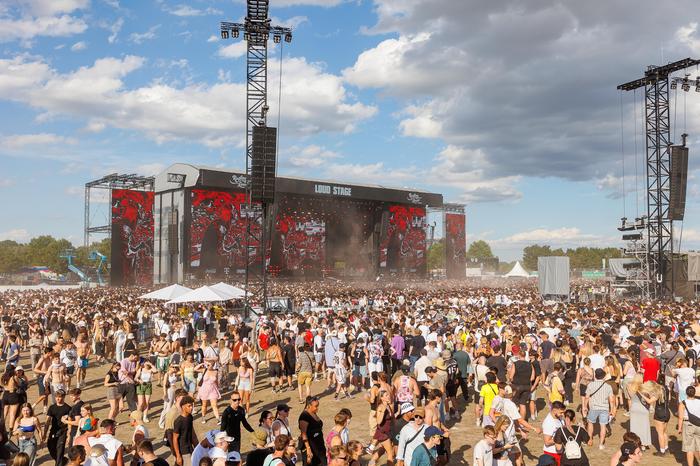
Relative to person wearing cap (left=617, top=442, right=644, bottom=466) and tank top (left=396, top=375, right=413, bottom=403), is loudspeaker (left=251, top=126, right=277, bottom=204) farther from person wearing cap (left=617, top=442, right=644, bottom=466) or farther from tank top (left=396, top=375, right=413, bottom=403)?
person wearing cap (left=617, top=442, right=644, bottom=466)

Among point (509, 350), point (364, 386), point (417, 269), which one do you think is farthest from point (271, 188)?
point (417, 269)

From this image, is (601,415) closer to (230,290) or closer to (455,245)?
(230,290)

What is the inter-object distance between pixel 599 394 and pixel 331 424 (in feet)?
A: 17.2

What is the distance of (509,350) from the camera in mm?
13305

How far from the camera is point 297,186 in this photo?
65688 mm

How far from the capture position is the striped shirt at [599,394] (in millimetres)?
9367

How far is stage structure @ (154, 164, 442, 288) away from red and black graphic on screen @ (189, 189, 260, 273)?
0.10m

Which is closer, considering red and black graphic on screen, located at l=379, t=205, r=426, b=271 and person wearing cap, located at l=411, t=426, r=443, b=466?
person wearing cap, located at l=411, t=426, r=443, b=466

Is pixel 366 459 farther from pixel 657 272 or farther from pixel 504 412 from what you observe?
pixel 657 272

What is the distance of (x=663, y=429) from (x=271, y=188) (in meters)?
19.0

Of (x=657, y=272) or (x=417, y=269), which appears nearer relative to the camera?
(x=657, y=272)

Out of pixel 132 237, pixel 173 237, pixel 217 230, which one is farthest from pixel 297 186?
pixel 132 237

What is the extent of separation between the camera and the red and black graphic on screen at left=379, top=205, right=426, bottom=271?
74438 mm

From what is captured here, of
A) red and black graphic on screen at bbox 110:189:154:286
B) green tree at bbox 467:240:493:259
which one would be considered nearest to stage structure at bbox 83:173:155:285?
red and black graphic on screen at bbox 110:189:154:286
